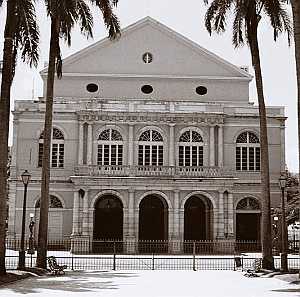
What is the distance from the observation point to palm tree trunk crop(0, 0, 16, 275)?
66.3 ft

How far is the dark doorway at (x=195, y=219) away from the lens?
44500mm

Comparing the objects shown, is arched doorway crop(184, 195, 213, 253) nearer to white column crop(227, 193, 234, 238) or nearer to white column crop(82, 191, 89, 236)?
white column crop(227, 193, 234, 238)

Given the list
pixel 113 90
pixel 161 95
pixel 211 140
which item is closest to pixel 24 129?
pixel 113 90

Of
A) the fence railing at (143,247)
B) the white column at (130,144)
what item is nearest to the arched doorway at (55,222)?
the fence railing at (143,247)

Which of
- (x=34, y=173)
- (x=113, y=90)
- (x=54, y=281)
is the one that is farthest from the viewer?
(x=113, y=90)

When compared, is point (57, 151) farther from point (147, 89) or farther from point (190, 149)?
point (190, 149)

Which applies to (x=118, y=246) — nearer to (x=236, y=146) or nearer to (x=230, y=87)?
(x=236, y=146)

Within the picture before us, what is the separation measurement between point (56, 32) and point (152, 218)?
2191 centimetres

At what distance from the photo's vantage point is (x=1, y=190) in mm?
20344

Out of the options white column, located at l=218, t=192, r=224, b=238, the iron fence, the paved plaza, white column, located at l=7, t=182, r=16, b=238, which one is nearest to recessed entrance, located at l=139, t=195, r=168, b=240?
white column, located at l=218, t=192, r=224, b=238

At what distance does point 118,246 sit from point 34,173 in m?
8.40

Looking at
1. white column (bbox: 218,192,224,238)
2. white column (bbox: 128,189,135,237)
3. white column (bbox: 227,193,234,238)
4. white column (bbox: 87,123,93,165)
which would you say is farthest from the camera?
white column (bbox: 87,123,93,165)

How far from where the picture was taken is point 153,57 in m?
48.2

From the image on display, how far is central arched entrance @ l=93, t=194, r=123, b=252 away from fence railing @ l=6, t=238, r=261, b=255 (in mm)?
1543
